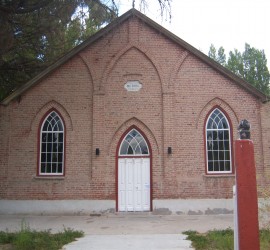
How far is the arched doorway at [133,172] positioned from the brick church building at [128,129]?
4 centimetres

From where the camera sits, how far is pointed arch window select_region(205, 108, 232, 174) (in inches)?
601

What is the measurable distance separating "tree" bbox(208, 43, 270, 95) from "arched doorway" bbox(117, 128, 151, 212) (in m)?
33.6

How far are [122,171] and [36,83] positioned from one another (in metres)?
5.02

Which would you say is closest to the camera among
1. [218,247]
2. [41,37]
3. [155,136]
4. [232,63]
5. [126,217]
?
[218,247]

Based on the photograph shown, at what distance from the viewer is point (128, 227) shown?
1192 centimetres

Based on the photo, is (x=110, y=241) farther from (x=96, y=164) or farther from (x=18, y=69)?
(x=18, y=69)

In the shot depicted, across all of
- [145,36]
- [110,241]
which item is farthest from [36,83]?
[110,241]

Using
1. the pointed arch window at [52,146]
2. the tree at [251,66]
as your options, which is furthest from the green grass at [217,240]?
the tree at [251,66]

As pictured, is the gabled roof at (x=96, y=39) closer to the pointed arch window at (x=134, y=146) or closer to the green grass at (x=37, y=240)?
the pointed arch window at (x=134, y=146)

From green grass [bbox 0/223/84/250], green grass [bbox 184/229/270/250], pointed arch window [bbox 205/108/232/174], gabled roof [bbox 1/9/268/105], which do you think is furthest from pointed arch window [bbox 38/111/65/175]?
green grass [bbox 184/229/270/250]

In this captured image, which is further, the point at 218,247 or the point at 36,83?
the point at 36,83

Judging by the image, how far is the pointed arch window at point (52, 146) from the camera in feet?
50.4

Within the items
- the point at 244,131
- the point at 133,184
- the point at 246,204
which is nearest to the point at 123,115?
the point at 133,184

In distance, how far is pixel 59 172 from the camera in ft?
50.2
